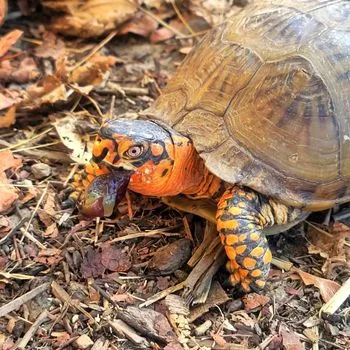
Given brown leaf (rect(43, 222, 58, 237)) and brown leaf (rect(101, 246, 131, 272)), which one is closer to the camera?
brown leaf (rect(101, 246, 131, 272))

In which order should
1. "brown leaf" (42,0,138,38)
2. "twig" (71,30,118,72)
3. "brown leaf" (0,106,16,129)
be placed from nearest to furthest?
"brown leaf" (0,106,16,129) → "twig" (71,30,118,72) → "brown leaf" (42,0,138,38)

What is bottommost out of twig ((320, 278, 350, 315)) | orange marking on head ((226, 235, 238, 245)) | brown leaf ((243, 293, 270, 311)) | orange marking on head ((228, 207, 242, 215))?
brown leaf ((243, 293, 270, 311))

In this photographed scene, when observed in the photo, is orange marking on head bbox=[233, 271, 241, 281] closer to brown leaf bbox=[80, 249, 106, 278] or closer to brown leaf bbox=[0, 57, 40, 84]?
brown leaf bbox=[80, 249, 106, 278]

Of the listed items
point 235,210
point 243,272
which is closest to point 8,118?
point 235,210

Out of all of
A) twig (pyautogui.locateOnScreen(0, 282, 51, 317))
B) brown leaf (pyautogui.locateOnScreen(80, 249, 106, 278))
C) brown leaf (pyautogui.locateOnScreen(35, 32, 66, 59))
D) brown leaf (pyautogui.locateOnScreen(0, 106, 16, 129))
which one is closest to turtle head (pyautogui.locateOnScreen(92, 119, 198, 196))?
brown leaf (pyautogui.locateOnScreen(80, 249, 106, 278))

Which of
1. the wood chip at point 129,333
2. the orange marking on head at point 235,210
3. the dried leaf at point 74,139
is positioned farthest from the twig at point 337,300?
the dried leaf at point 74,139

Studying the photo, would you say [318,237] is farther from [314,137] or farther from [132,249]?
[132,249]

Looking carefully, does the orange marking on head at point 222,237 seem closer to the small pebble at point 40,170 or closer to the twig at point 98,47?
the small pebble at point 40,170
